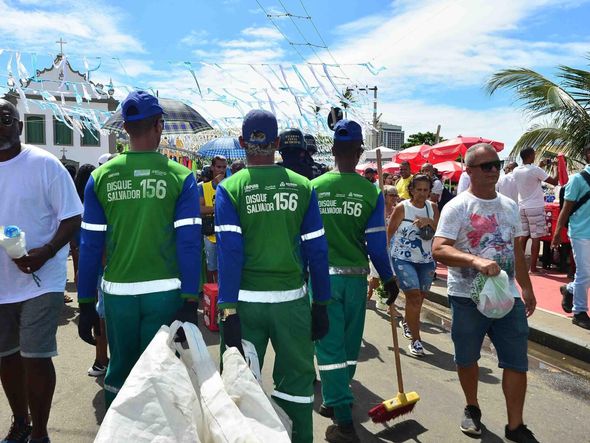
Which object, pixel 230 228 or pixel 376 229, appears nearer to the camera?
pixel 230 228

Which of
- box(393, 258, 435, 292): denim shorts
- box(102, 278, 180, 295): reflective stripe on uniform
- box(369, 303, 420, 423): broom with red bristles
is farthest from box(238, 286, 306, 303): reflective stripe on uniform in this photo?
box(393, 258, 435, 292): denim shorts

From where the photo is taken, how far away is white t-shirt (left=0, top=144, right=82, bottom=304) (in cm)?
316

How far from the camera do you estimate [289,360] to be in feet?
9.70

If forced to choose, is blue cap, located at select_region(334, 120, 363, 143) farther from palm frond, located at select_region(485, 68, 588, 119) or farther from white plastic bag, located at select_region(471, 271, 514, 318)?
palm frond, located at select_region(485, 68, 588, 119)

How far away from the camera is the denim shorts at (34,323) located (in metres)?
3.13

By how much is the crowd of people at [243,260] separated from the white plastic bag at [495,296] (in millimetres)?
59

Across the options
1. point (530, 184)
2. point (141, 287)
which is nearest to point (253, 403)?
point (141, 287)

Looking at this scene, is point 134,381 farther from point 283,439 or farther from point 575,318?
point 575,318

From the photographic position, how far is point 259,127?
3037 mm

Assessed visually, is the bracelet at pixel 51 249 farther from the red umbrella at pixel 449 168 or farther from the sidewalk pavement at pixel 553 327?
the red umbrella at pixel 449 168

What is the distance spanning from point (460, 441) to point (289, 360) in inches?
62.7

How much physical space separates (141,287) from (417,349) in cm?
354

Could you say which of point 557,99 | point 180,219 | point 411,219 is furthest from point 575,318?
point 557,99

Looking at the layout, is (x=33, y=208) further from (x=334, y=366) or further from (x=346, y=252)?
(x=334, y=366)
